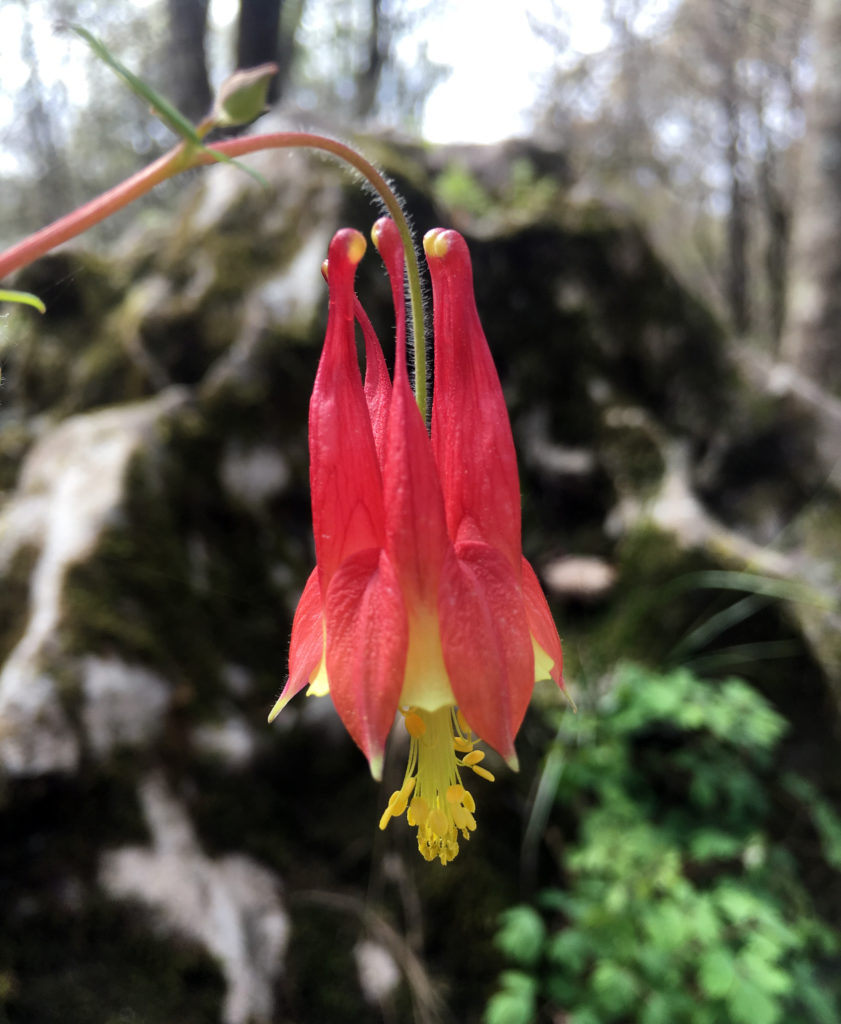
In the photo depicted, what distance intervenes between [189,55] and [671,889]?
6449mm

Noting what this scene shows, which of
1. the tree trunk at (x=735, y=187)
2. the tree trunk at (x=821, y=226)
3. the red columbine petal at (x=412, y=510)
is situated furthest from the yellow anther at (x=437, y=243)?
the tree trunk at (x=735, y=187)

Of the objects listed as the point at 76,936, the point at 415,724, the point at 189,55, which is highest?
the point at 189,55

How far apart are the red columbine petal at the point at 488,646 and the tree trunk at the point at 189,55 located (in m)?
5.97

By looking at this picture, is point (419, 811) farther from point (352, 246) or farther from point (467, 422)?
point (352, 246)

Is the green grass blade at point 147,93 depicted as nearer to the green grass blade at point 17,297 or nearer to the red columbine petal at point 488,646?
the green grass blade at point 17,297

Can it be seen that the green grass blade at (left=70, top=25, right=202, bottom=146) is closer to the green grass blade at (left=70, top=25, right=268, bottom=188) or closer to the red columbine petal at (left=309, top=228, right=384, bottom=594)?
the green grass blade at (left=70, top=25, right=268, bottom=188)

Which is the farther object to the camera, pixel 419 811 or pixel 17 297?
pixel 419 811

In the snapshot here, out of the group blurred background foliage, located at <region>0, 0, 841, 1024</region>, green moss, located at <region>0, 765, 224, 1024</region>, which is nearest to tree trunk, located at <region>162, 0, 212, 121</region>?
blurred background foliage, located at <region>0, 0, 841, 1024</region>

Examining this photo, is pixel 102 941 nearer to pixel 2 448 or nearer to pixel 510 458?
pixel 510 458

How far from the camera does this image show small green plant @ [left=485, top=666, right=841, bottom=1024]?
6.33ft

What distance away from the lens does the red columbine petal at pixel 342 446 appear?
2.87 feet

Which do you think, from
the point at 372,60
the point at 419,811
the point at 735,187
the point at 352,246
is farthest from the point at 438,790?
the point at 735,187

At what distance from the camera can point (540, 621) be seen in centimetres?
90

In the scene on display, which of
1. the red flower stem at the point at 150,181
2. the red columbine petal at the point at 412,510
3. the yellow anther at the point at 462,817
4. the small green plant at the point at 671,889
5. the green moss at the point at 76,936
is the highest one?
the red flower stem at the point at 150,181
